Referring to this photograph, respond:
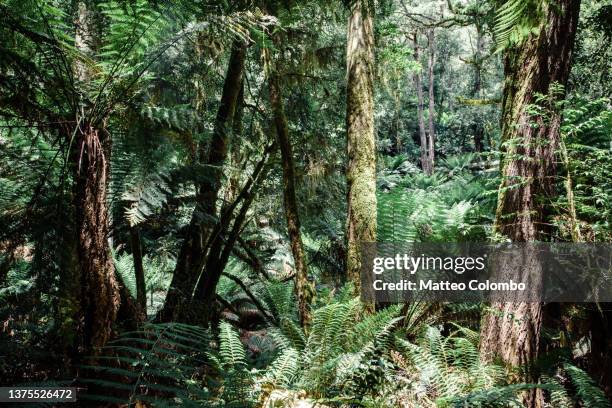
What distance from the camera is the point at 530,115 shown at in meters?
2.79

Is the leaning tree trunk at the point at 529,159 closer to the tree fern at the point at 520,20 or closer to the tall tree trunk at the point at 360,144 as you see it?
the tall tree trunk at the point at 360,144

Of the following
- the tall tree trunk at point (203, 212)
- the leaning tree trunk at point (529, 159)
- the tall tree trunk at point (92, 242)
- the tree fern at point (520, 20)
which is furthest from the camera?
the tall tree trunk at point (203, 212)

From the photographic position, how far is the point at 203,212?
3.37 meters

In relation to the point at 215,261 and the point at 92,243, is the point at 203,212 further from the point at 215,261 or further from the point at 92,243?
the point at 92,243

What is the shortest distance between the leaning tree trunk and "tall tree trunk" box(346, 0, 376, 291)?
3.13ft

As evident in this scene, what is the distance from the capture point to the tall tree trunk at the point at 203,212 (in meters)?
3.15

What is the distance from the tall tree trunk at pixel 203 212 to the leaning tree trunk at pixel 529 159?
184cm

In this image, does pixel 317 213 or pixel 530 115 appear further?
pixel 317 213

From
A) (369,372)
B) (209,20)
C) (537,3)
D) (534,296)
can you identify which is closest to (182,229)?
(209,20)

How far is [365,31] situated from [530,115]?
138 centimetres

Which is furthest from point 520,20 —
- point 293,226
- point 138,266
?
point 138,266

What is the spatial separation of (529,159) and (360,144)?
120cm

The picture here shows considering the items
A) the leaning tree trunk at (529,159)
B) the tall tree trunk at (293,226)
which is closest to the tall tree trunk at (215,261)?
the tall tree trunk at (293,226)

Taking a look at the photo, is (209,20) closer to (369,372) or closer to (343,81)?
(369,372)
